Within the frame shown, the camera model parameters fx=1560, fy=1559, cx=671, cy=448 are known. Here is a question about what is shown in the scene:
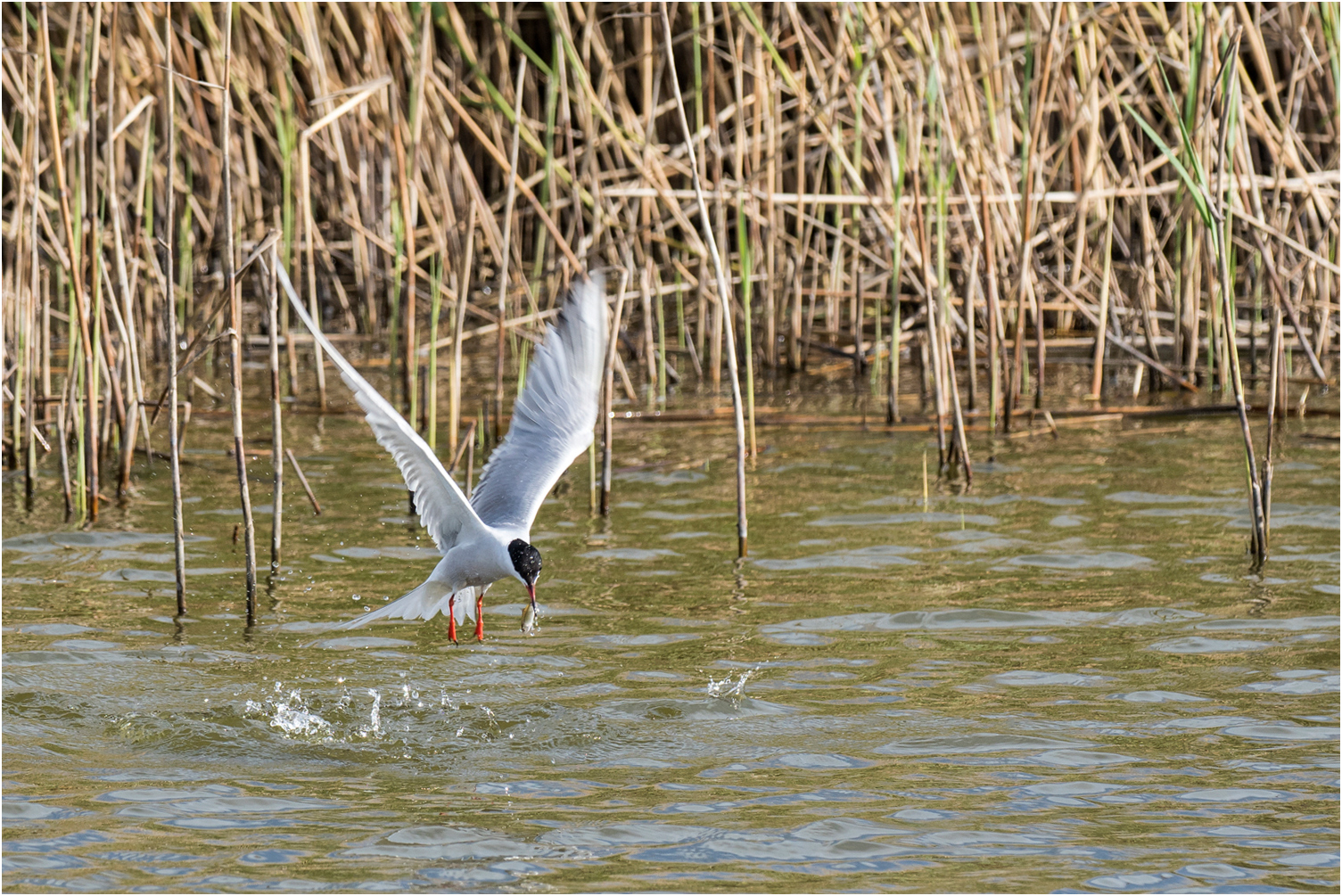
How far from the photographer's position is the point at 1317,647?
4.53 m

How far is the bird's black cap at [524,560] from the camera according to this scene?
445cm

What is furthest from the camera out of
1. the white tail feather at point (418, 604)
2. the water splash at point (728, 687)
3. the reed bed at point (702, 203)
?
the reed bed at point (702, 203)

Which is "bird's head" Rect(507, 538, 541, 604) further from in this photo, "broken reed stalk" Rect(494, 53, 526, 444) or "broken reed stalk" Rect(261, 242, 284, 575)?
"broken reed stalk" Rect(494, 53, 526, 444)

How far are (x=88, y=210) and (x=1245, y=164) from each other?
5.29m

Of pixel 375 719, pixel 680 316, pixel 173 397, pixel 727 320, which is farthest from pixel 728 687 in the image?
pixel 680 316

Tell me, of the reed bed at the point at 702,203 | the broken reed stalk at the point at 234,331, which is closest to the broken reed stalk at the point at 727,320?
the reed bed at the point at 702,203

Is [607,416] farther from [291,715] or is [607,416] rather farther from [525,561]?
[291,715]

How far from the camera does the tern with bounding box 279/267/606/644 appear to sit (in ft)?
14.8

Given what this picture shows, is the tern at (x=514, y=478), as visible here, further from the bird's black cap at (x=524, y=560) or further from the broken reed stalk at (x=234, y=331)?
the broken reed stalk at (x=234, y=331)

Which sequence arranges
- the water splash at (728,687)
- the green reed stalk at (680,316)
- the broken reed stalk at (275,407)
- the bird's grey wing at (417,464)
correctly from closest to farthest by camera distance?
the bird's grey wing at (417,464) < the water splash at (728,687) < the broken reed stalk at (275,407) < the green reed stalk at (680,316)

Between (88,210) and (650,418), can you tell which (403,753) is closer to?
(88,210)

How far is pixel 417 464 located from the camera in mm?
4449

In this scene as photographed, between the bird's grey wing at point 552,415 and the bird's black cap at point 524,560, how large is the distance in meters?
0.37

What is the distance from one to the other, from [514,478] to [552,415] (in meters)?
0.27
